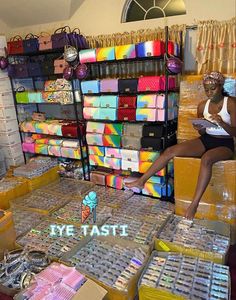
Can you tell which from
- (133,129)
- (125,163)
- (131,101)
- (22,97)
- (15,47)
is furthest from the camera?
(22,97)

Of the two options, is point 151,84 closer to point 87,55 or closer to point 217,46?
point 217,46

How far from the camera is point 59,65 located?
11.5ft

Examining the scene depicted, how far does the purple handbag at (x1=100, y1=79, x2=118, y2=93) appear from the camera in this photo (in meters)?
3.15

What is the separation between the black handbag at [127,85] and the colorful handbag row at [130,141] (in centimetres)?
52

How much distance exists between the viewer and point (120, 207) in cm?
297

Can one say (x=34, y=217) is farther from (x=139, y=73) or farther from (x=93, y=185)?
(x=139, y=73)

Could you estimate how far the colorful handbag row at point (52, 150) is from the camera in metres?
3.74

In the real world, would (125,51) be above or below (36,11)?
below

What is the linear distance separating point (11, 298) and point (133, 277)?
0.85 meters

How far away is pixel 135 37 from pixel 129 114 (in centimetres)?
96

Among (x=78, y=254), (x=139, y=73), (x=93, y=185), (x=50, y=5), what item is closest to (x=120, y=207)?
(x=93, y=185)

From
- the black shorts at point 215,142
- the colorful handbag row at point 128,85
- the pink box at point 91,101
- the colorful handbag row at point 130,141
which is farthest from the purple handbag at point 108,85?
the black shorts at point 215,142

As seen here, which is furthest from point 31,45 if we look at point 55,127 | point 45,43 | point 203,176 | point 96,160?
point 203,176

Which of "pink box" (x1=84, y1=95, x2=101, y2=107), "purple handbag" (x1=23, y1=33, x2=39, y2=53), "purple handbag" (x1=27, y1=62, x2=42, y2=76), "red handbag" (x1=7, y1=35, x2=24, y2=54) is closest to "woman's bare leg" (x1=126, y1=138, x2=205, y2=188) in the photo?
"pink box" (x1=84, y1=95, x2=101, y2=107)
